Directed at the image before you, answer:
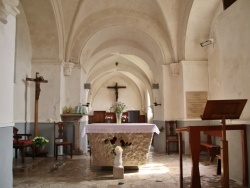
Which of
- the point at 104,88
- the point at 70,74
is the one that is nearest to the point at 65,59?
the point at 70,74

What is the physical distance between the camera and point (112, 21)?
32.0 ft

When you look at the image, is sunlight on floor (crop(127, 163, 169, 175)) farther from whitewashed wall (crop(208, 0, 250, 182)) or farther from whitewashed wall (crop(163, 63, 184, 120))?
whitewashed wall (crop(163, 63, 184, 120))

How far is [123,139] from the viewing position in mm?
6000

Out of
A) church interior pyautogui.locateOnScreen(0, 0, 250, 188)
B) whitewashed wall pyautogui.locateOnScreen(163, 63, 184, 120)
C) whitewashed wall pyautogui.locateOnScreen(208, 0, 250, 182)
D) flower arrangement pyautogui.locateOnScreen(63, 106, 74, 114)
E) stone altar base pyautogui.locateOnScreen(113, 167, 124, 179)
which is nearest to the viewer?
whitewashed wall pyautogui.locateOnScreen(208, 0, 250, 182)

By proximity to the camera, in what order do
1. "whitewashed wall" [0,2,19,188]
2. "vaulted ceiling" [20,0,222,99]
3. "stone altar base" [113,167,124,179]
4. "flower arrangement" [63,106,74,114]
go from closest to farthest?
"whitewashed wall" [0,2,19,188], "stone altar base" [113,167,124,179], "vaulted ceiling" [20,0,222,99], "flower arrangement" [63,106,74,114]

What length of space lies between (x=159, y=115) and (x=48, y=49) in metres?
4.67

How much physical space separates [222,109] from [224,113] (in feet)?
0.24

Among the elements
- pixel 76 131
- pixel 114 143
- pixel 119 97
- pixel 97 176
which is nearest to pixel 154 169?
pixel 114 143

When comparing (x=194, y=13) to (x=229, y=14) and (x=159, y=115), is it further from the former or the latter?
(x=159, y=115)

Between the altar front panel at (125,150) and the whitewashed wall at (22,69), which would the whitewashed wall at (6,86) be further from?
the whitewashed wall at (22,69)

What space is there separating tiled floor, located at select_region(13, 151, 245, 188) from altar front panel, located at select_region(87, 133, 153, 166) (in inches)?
9.4

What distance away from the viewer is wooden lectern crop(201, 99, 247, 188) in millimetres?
3809

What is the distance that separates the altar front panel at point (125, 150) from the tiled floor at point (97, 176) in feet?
0.78

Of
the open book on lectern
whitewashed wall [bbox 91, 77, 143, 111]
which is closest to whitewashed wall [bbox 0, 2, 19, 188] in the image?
the open book on lectern
